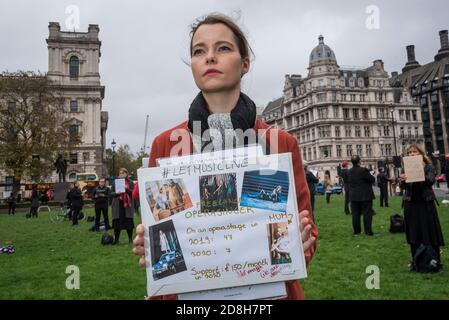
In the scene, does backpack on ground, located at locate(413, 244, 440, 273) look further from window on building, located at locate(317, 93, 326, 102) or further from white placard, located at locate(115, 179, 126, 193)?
window on building, located at locate(317, 93, 326, 102)

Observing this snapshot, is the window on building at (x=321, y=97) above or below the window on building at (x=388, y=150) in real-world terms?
above

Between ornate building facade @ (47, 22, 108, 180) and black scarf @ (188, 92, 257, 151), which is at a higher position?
ornate building facade @ (47, 22, 108, 180)

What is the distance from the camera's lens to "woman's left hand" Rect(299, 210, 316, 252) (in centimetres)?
189

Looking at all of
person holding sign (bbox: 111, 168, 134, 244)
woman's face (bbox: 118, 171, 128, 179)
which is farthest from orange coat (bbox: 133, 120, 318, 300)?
woman's face (bbox: 118, 171, 128, 179)

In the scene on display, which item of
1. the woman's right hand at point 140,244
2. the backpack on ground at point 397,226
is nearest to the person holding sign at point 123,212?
the backpack on ground at point 397,226

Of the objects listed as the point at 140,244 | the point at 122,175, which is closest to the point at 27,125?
the point at 122,175

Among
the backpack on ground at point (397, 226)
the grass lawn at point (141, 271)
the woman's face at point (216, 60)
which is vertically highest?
the woman's face at point (216, 60)

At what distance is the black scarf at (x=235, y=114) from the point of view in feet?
6.95

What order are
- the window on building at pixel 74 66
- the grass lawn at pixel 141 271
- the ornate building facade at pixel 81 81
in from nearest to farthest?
the grass lawn at pixel 141 271
the ornate building facade at pixel 81 81
the window on building at pixel 74 66

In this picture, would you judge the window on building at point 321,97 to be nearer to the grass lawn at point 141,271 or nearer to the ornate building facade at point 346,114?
the ornate building facade at point 346,114

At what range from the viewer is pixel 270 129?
85.5 inches

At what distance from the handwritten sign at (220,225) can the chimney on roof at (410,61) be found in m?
124

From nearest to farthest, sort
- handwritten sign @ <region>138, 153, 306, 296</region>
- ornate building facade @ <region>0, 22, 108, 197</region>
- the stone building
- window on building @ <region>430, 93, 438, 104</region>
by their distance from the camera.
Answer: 1. handwritten sign @ <region>138, 153, 306, 296</region>
2. ornate building facade @ <region>0, 22, 108, 197</region>
3. the stone building
4. window on building @ <region>430, 93, 438, 104</region>

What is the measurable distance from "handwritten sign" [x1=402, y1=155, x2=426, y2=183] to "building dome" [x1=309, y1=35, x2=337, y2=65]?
257ft
